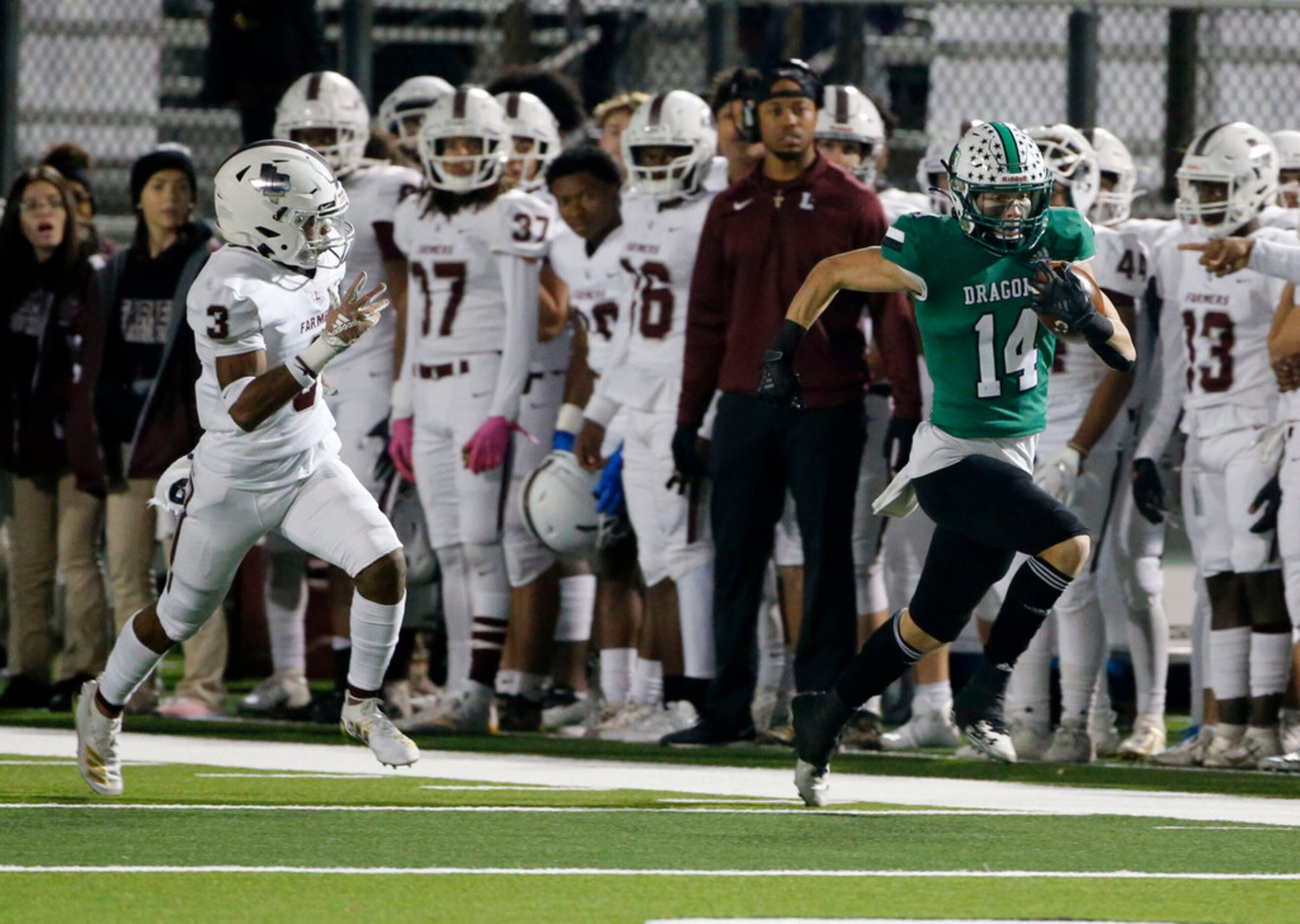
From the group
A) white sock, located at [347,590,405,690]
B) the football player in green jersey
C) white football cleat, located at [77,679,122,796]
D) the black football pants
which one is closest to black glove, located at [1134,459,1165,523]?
the black football pants

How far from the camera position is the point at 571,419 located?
8.48m

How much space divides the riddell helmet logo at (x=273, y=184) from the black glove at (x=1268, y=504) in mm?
3287

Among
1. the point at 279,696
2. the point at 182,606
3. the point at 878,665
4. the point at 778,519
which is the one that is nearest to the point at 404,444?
the point at 279,696

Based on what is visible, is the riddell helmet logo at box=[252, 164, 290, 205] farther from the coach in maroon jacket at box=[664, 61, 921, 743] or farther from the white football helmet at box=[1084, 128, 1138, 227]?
the white football helmet at box=[1084, 128, 1138, 227]

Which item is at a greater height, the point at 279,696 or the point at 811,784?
the point at 811,784

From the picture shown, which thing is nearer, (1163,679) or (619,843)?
(619,843)

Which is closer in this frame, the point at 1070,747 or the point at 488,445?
the point at 1070,747

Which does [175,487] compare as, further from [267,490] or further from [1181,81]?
[1181,81]

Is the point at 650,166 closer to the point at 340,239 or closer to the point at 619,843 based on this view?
the point at 340,239

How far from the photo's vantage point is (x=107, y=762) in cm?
595

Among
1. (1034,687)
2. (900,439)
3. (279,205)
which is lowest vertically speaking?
(1034,687)

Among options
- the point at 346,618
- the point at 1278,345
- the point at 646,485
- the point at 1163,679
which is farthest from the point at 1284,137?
the point at 346,618

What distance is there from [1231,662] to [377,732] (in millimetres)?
2998

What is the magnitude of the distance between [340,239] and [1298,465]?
3.05 metres
